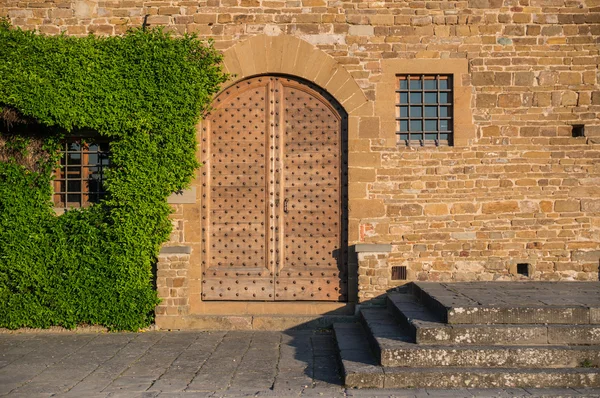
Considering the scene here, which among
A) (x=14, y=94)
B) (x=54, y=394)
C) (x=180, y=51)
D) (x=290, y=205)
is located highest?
(x=180, y=51)

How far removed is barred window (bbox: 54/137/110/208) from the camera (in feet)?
26.0

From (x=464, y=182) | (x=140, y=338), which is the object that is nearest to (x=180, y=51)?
(x=140, y=338)

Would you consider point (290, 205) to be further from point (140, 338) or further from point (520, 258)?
point (520, 258)

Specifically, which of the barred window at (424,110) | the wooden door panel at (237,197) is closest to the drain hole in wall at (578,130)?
the barred window at (424,110)

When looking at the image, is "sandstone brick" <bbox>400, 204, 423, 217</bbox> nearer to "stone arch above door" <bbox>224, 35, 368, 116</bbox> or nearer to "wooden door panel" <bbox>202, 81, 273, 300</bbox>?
"stone arch above door" <bbox>224, 35, 368, 116</bbox>

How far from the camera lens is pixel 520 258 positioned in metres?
7.65

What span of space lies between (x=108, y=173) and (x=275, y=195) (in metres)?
2.32

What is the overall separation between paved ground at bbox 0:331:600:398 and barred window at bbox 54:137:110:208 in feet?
6.31

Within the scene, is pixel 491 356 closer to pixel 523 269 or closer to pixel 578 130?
pixel 523 269

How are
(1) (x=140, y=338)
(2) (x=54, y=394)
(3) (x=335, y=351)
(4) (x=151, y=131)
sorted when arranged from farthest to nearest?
1. (4) (x=151, y=131)
2. (1) (x=140, y=338)
3. (3) (x=335, y=351)
4. (2) (x=54, y=394)

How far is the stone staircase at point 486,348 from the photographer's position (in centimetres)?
506

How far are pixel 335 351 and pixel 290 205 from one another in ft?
7.66

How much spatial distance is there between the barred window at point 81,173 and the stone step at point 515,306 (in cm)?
482

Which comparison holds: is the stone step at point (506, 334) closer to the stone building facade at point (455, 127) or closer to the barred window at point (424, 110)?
the stone building facade at point (455, 127)
